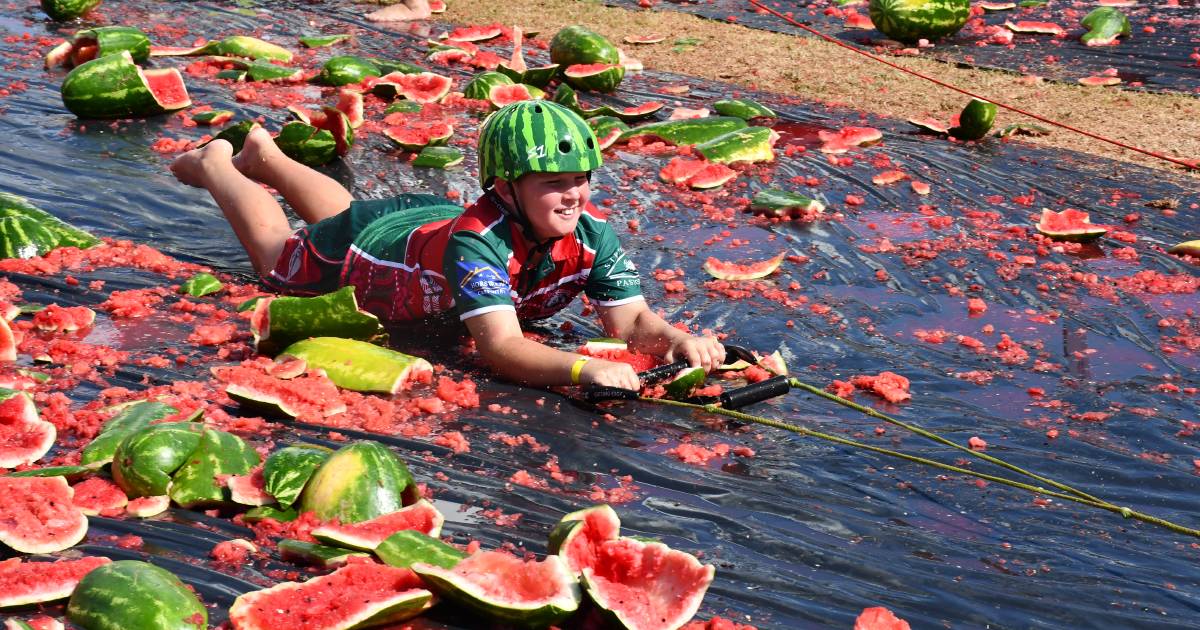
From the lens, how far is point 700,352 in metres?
4.42

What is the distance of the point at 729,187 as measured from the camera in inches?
273

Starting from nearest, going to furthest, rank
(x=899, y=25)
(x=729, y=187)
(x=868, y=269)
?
(x=868, y=269), (x=729, y=187), (x=899, y=25)

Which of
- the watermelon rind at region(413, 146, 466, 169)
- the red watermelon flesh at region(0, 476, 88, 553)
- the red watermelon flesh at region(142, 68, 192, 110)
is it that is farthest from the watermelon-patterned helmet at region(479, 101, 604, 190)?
the red watermelon flesh at region(142, 68, 192, 110)

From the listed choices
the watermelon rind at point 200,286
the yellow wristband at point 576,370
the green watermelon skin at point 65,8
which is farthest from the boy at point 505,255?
the green watermelon skin at point 65,8

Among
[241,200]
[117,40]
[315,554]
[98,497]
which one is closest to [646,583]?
[315,554]

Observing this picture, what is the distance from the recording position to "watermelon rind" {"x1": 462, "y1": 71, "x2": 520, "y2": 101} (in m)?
8.27

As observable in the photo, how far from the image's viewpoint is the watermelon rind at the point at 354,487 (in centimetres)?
317

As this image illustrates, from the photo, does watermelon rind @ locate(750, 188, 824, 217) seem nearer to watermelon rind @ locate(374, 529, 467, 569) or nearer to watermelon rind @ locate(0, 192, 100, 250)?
watermelon rind @ locate(0, 192, 100, 250)

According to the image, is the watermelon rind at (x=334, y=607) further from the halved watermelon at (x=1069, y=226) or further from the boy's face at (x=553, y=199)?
the halved watermelon at (x=1069, y=226)

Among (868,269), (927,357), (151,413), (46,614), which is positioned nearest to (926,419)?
(927,357)

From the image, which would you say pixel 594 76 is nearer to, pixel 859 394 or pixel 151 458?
pixel 859 394

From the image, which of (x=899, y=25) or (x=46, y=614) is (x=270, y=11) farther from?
(x=46, y=614)

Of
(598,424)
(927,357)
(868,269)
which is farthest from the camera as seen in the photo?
(868,269)

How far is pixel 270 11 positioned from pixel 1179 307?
7.88 meters
